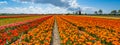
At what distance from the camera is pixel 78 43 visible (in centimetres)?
973

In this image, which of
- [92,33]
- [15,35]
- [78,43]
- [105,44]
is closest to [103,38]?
[105,44]

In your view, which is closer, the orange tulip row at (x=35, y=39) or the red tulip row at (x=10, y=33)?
the orange tulip row at (x=35, y=39)

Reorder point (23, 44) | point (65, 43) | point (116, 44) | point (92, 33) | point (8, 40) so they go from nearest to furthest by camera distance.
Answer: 1. point (116, 44)
2. point (23, 44)
3. point (65, 43)
4. point (8, 40)
5. point (92, 33)

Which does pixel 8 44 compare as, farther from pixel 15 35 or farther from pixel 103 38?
pixel 103 38

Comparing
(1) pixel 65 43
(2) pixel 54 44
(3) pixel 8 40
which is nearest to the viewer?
(1) pixel 65 43

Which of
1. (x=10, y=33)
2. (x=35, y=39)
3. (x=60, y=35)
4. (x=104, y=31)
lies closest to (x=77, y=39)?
(x=35, y=39)

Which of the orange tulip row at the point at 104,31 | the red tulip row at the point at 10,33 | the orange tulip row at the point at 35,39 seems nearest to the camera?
the orange tulip row at the point at 35,39

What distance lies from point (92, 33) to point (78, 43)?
5.63 meters

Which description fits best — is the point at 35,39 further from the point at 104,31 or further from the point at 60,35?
the point at 104,31

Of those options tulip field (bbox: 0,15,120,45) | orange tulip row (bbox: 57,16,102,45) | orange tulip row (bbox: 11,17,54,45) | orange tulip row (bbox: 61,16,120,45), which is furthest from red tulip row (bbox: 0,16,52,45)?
orange tulip row (bbox: 61,16,120,45)

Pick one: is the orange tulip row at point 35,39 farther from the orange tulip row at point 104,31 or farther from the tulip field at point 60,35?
the orange tulip row at point 104,31

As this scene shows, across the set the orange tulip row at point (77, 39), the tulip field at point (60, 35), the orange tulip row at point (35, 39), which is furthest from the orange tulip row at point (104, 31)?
the orange tulip row at point (35, 39)

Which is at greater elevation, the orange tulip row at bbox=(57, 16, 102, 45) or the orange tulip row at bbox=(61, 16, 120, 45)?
the orange tulip row at bbox=(57, 16, 102, 45)

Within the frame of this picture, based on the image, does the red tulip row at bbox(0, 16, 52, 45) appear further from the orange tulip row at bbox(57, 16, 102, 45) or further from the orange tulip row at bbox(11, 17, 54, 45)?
the orange tulip row at bbox(57, 16, 102, 45)
